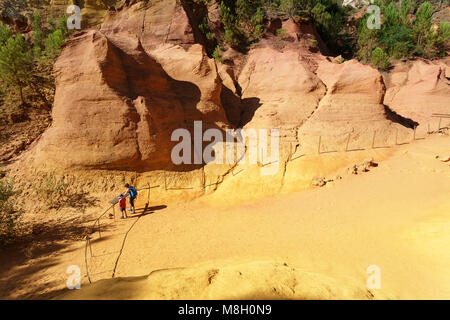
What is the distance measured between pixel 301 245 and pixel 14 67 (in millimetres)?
13859

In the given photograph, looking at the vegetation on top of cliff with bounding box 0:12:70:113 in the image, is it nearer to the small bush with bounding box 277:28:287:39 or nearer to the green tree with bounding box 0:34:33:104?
the green tree with bounding box 0:34:33:104

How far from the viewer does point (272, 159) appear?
10688mm

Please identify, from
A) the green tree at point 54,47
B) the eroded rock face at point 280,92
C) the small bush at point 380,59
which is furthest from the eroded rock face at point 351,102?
the green tree at point 54,47

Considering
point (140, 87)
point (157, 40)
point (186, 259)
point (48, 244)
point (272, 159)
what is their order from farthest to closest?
point (157, 40) → point (272, 159) → point (140, 87) → point (48, 244) → point (186, 259)

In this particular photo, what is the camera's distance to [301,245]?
6008mm

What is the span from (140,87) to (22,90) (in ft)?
21.9

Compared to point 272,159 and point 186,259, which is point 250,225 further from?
point 272,159

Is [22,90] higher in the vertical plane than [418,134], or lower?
higher

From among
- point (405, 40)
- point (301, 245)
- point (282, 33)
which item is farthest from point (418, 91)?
point (301, 245)

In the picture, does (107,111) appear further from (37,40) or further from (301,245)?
(37,40)

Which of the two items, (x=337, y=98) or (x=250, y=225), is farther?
(x=337, y=98)

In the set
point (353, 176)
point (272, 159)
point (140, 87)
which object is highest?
point (140, 87)

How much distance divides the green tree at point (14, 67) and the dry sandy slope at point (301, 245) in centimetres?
915

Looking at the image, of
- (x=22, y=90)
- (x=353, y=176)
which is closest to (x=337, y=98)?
(x=353, y=176)
